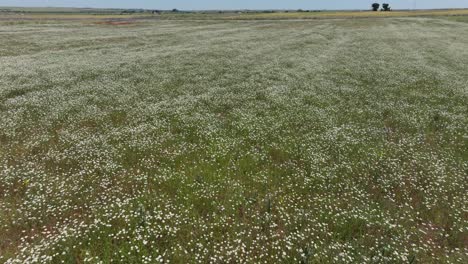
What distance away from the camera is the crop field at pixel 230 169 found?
8.52 metres

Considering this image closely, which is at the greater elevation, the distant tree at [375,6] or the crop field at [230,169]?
the distant tree at [375,6]

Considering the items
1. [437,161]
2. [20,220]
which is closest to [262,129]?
[437,161]

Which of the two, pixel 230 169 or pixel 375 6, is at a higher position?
pixel 375 6

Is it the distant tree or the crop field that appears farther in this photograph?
the distant tree

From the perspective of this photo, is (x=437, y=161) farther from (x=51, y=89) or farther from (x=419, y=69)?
(x=51, y=89)

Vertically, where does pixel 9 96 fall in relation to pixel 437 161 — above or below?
above

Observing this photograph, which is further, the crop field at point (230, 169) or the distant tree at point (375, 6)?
the distant tree at point (375, 6)

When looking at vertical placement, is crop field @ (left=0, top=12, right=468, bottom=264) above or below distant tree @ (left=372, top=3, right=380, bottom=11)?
below

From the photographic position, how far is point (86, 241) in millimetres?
8367

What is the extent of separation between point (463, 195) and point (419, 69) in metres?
24.2

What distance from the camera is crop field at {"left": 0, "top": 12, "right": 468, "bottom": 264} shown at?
8516 mm

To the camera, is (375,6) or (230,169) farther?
(375,6)

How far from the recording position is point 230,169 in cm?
1231

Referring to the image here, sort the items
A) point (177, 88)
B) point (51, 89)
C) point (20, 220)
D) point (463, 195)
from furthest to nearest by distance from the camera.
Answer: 1. point (177, 88)
2. point (51, 89)
3. point (463, 195)
4. point (20, 220)
